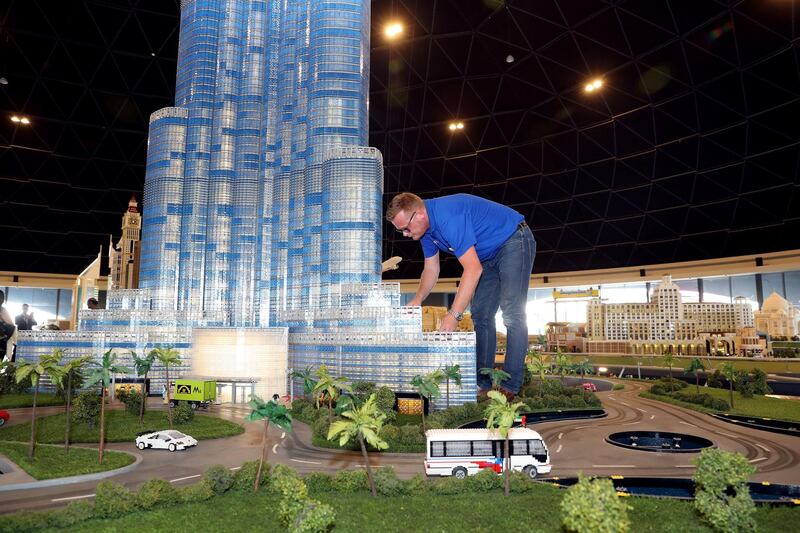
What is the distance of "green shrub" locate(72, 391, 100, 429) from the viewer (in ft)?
146

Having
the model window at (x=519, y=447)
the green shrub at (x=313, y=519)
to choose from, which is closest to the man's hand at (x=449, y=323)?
the green shrub at (x=313, y=519)

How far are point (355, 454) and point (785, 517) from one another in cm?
2512

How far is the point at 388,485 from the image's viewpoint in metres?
23.9

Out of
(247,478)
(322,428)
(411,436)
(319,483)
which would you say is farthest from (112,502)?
(322,428)

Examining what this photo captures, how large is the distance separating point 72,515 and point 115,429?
26.0 metres

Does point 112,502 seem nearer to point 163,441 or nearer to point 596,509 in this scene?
point 163,441

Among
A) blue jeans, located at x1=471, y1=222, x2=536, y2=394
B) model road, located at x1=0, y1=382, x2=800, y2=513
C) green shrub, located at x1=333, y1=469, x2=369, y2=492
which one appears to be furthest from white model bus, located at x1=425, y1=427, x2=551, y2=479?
blue jeans, located at x1=471, y1=222, x2=536, y2=394

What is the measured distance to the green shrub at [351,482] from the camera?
24922 mm

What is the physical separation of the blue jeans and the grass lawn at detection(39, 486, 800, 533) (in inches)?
416

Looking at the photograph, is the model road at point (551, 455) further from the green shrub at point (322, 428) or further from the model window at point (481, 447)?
the model window at point (481, 447)

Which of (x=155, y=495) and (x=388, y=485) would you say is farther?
(x=388, y=485)

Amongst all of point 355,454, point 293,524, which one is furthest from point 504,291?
point 355,454

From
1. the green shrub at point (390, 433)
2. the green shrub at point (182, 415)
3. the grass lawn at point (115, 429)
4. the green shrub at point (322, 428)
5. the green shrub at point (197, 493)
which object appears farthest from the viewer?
the green shrub at point (182, 415)

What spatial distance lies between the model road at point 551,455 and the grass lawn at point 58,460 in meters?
1.43
